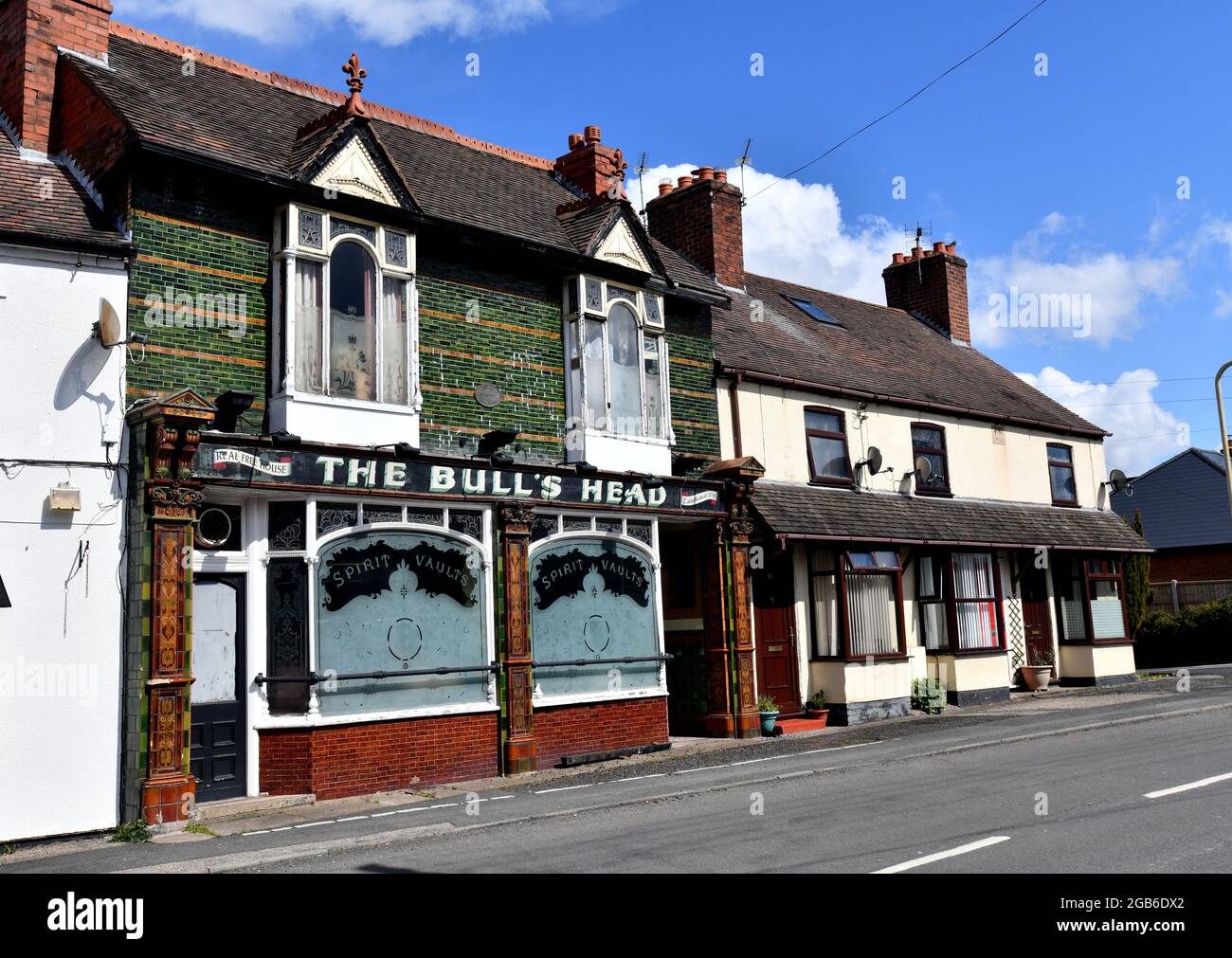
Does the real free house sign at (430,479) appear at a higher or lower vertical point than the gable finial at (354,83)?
lower

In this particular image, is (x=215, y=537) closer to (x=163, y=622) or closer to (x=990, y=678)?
(x=163, y=622)

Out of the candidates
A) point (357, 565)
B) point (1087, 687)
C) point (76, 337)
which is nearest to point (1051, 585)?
point (1087, 687)

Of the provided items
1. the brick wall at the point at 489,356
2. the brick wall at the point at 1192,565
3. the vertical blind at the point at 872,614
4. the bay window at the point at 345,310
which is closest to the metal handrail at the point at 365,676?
the brick wall at the point at 489,356

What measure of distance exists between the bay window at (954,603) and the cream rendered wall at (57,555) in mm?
15320

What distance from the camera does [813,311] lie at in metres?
25.2

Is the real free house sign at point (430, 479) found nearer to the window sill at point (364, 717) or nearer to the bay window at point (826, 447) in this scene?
the window sill at point (364, 717)

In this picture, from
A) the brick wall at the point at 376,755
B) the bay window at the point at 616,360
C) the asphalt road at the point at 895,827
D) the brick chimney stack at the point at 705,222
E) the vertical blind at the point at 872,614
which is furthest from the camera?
the brick chimney stack at the point at 705,222

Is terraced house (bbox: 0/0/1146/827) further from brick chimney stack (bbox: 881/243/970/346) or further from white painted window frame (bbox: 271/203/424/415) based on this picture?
brick chimney stack (bbox: 881/243/970/346)

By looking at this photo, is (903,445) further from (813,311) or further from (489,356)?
(489,356)

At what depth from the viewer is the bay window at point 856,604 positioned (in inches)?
774

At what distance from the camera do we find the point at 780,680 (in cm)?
1941

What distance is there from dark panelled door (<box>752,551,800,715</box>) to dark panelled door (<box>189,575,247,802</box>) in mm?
9275

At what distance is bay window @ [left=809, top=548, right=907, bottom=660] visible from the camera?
774 inches
